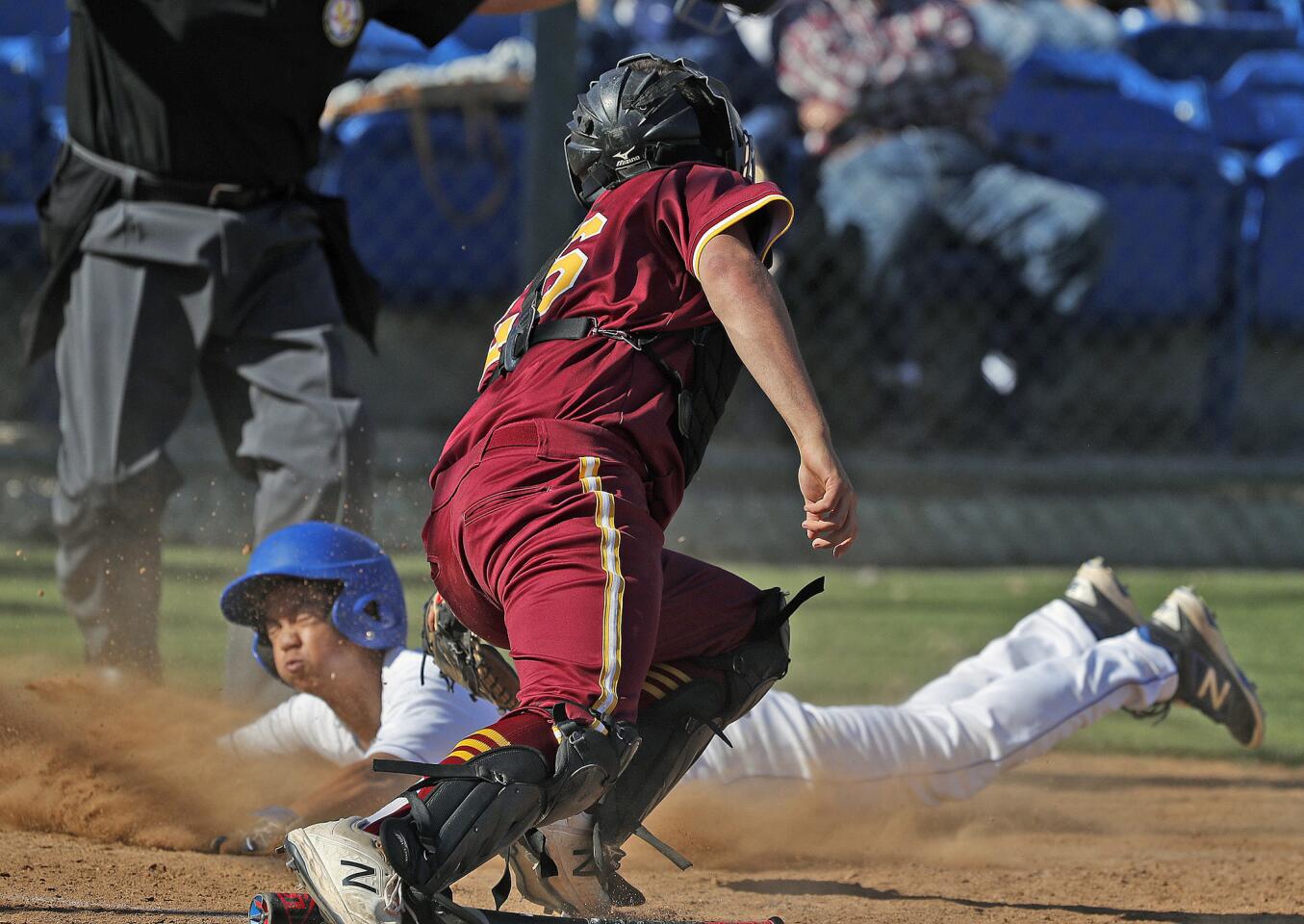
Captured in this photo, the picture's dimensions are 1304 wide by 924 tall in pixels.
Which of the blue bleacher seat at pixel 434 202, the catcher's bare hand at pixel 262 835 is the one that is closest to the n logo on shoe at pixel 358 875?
the catcher's bare hand at pixel 262 835

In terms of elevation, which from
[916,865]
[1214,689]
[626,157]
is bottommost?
[916,865]

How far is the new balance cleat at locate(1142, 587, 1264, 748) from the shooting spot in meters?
4.05

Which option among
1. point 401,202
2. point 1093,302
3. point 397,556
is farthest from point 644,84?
point 1093,302

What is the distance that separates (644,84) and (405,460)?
413cm

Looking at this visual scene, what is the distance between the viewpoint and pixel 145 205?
4145 millimetres

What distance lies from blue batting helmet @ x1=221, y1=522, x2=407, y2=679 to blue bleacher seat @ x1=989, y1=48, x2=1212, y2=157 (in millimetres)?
5357

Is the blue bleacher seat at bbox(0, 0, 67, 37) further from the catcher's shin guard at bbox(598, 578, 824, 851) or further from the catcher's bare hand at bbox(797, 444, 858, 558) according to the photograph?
the catcher's bare hand at bbox(797, 444, 858, 558)

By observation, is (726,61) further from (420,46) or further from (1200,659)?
(1200,659)

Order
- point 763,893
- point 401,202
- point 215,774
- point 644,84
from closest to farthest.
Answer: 1. point 644,84
2. point 763,893
3. point 215,774
4. point 401,202

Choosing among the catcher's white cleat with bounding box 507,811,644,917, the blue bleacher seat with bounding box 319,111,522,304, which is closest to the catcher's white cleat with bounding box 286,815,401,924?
the catcher's white cleat with bounding box 507,811,644,917

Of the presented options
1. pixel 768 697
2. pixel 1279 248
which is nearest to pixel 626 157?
pixel 768 697

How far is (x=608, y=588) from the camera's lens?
7.76 feet

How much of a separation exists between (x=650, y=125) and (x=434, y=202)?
4823mm

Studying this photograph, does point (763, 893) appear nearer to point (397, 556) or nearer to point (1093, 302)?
point (397, 556)
